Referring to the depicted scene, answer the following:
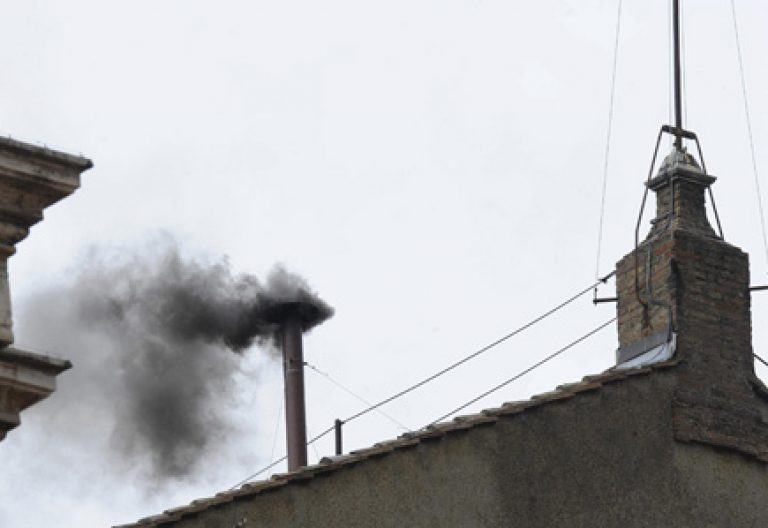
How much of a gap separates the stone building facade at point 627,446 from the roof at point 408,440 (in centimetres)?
2

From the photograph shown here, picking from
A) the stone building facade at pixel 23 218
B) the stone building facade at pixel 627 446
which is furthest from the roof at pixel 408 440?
the stone building facade at pixel 23 218

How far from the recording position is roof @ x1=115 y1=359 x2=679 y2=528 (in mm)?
20375

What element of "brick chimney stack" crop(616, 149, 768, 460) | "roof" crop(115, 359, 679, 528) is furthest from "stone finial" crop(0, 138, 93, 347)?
"brick chimney stack" crop(616, 149, 768, 460)

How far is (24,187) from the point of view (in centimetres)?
1608

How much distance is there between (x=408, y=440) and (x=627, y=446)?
7.77 feet

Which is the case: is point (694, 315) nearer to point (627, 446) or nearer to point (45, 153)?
point (627, 446)

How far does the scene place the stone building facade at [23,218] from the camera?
52.1 ft

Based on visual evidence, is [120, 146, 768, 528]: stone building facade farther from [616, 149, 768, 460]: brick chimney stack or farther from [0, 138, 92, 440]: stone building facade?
[0, 138, 92, 440]: stone building facade

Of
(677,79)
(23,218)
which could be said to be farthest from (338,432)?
(23,218)

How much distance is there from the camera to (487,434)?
72.4 ft

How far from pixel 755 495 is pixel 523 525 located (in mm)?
2658

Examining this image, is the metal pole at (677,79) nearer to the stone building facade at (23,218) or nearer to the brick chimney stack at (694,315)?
the brick chimney stack at (694,315)

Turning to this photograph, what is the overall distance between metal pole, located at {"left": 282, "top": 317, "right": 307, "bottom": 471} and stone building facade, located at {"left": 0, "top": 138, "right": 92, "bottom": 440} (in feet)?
59.0

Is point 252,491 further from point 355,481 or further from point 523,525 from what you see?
point 523,525
